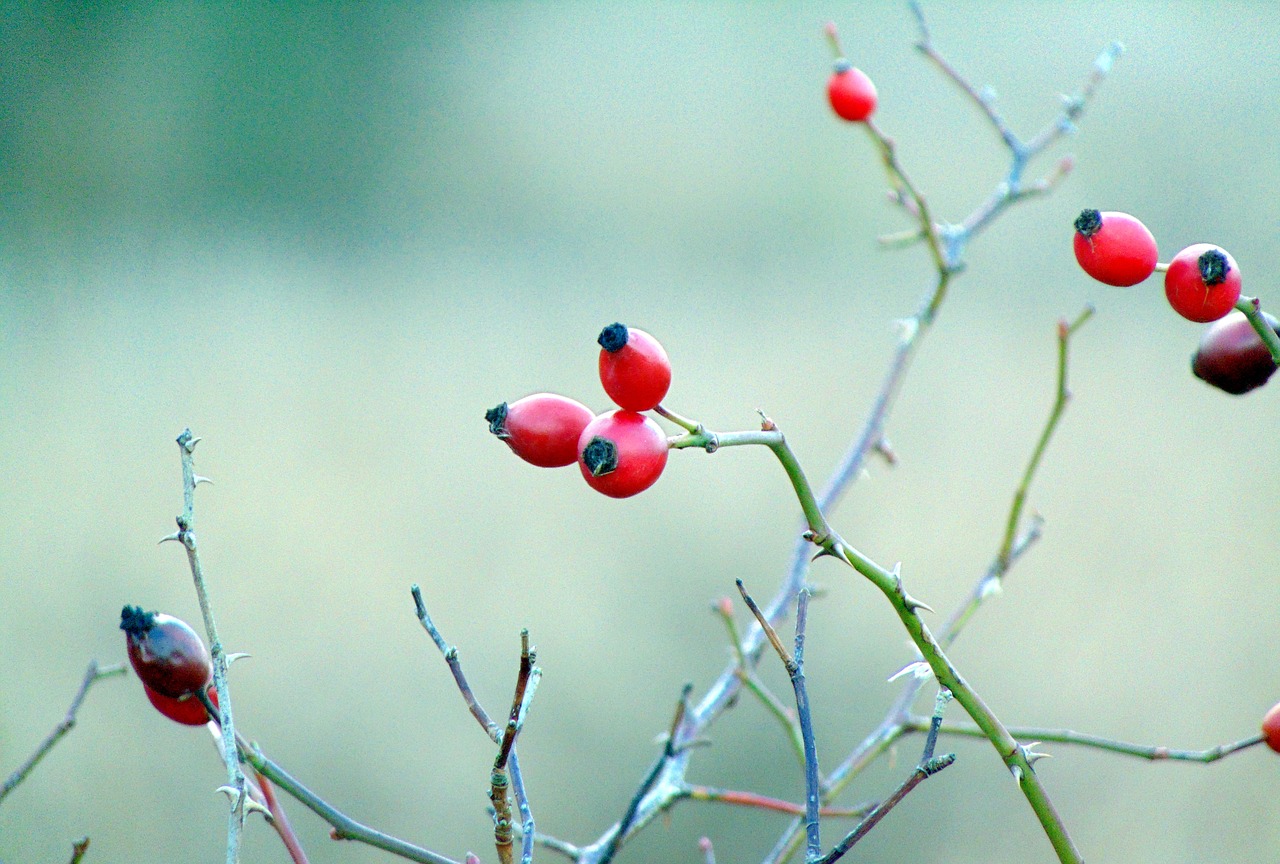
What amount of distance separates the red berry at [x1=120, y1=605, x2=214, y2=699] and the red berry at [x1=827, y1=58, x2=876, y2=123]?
0.64 meters

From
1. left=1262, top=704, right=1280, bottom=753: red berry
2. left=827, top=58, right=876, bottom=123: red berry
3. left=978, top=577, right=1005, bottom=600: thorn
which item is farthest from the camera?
left=827, top=58, right=876, bottom=123: red berry

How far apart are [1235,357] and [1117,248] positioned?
0.07m

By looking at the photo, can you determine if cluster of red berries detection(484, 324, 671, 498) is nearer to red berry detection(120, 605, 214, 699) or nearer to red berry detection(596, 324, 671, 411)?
red berry detection(596, 324, 671, 411)

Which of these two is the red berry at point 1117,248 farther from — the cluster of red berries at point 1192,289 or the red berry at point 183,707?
the red berry at point 183,707

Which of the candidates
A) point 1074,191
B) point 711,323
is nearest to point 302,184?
point 711,323

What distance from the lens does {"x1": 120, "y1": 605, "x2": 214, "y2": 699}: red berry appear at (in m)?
0.37

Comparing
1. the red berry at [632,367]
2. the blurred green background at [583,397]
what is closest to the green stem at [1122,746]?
the red berry at [632,367]

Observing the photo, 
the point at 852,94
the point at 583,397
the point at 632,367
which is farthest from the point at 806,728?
the point at 583,397

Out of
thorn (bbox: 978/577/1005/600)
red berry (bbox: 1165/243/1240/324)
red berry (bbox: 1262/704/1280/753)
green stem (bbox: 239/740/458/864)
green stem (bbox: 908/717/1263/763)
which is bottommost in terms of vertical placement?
green stem (bbox: 239/740/458/864)

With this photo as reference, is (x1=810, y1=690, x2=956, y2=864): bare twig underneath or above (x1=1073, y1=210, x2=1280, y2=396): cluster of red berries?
underneath

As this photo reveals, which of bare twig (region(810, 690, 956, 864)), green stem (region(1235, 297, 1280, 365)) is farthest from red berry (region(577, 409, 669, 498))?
green stem (region(1235, 297, 1280, 365))

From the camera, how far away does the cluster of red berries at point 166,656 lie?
370 millimetres

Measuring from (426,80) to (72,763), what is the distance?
1604mm

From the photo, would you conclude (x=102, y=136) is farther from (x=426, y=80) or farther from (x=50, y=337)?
(x=426, y=80)
